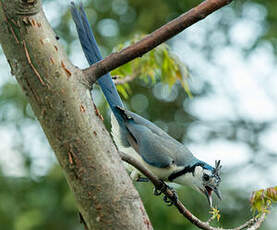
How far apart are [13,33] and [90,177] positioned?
53 centimetres

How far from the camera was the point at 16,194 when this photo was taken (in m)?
6.10

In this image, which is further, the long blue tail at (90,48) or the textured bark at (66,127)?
the long blue tail at (90,48)

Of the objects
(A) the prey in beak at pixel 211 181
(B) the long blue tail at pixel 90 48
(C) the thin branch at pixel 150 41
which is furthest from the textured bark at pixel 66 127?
(A) the prey in beak at pixel 211 181

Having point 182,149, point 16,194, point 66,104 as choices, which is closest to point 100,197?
point 66,104

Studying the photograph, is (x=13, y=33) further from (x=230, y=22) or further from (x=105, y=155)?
(x=230, y=22)

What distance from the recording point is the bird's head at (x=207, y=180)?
2.99m

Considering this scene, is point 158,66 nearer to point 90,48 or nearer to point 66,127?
point 90,48

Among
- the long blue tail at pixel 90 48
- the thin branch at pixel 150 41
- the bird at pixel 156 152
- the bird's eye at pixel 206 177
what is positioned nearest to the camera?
the thin branch at pixel 150 41

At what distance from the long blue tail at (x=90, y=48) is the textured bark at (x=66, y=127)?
601 mm

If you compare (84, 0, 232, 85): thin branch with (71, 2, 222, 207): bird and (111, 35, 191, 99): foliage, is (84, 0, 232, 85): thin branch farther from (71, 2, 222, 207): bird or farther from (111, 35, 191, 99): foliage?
(111, 35, 191, 99): foliage

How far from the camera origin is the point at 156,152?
9.62 ft

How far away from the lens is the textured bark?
55.1 inches

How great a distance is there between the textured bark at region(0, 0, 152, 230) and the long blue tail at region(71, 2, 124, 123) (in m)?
0.60

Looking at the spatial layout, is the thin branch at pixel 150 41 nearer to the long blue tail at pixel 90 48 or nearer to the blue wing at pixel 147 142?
the long blue tail at pixel 90 48
